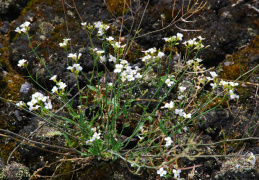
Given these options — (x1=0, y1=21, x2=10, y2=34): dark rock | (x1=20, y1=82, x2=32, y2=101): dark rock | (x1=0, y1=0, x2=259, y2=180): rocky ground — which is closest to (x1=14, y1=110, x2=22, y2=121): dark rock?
(x1=0, y1=0, x2=259, y2=180): rocky ground

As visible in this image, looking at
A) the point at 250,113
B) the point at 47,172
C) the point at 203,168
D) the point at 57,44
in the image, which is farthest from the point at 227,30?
the point at 47,172

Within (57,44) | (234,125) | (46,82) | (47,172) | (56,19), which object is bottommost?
Answer: (47,172)

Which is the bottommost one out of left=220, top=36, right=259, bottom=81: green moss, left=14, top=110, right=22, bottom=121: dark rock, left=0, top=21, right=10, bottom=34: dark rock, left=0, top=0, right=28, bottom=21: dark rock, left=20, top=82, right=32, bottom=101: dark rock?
left=14, top=110, right=22, bottom=121: dark rock

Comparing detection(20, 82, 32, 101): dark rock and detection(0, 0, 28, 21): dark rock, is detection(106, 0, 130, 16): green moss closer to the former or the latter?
detection(0, 0, 28, 21): dark rock

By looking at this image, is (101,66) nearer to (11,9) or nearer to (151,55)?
(151,55)

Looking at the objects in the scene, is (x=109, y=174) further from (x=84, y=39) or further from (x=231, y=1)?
(x=231, y=1)

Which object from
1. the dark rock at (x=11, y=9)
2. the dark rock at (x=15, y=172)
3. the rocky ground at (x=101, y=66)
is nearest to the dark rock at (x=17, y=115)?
the rocky ground at (x=101, y=66)

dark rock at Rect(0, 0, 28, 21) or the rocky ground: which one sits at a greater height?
dark rock at Rect(0, 0, 28, 21)

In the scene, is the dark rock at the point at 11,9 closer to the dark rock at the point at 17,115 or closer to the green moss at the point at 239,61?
the dark rock at the point at 17,115
